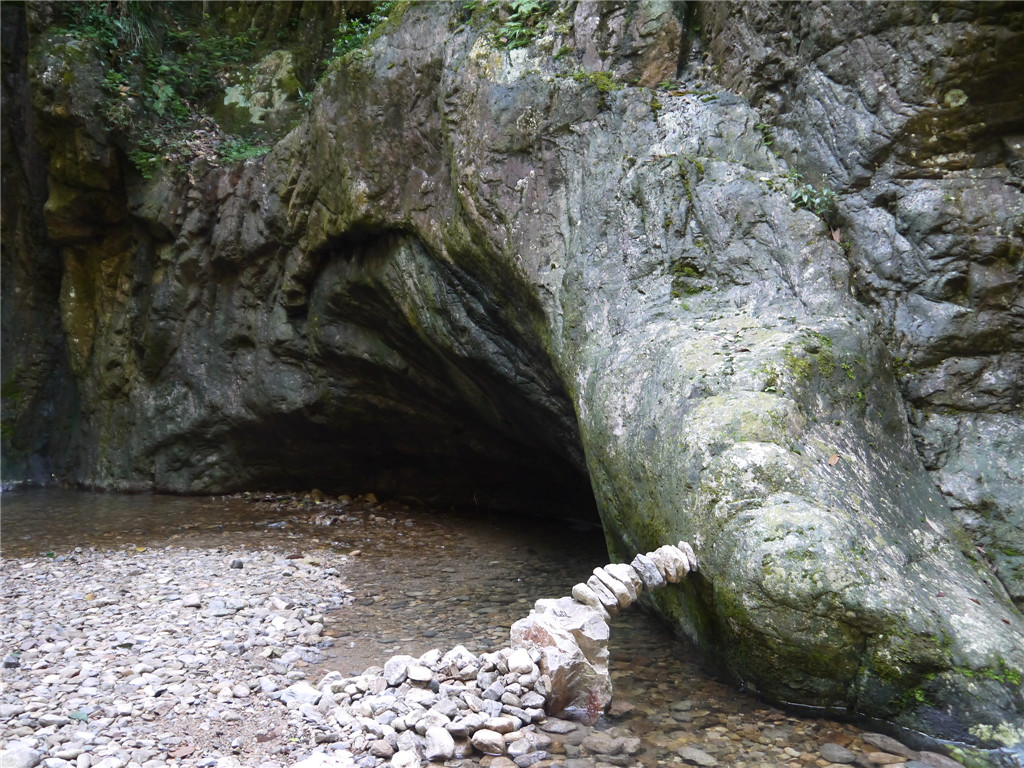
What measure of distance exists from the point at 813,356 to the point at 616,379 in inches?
43.1

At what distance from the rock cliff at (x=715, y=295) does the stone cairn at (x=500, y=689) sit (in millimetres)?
522

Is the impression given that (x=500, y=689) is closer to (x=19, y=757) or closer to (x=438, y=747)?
(x=438, y=747)

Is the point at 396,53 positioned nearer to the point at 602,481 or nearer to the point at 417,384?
the point at 417,384

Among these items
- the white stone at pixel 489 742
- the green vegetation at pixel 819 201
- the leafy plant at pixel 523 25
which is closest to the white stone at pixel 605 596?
the white stone at pixel 489 742

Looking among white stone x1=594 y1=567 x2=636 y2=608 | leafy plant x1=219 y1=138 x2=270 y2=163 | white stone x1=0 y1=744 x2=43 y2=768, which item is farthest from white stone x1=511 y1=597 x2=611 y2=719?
leafy plant x1=219 y1=138 x2=270 y2=163

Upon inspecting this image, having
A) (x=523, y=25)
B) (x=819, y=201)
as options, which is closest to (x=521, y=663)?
(x=819, y=201)

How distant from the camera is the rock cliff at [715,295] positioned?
3.32 meters

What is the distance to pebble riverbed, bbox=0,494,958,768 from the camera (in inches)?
120

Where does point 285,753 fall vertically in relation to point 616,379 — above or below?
below

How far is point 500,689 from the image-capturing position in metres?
3.28

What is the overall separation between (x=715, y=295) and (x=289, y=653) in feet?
10.9

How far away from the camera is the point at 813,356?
13.3ft

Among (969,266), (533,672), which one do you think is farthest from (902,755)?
(969,266)

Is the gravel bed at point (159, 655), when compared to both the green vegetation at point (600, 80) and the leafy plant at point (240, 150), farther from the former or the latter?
the leafy plant at point (240, 150)
